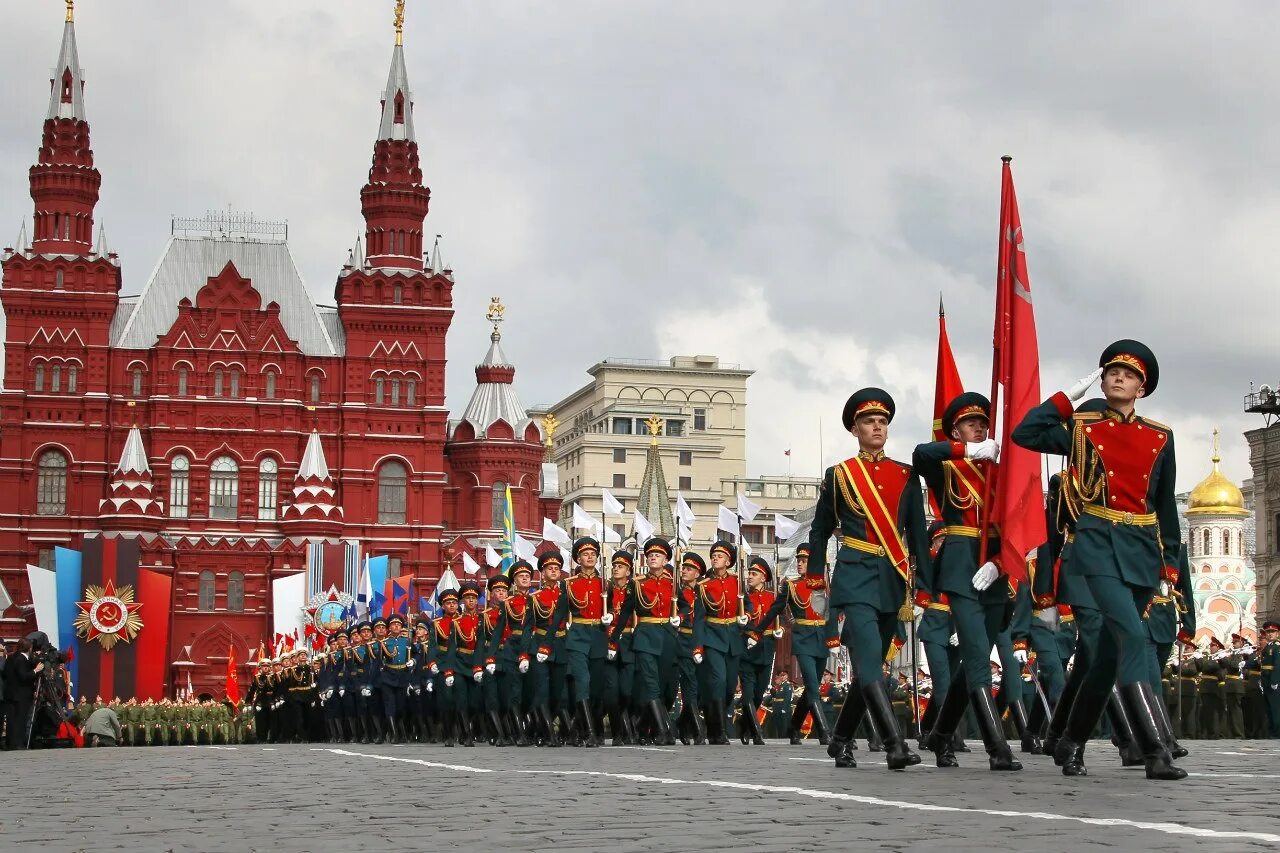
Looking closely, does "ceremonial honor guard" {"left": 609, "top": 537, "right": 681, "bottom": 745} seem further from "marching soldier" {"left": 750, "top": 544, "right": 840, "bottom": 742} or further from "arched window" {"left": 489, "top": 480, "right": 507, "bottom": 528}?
"arched window" {"left": 489, "top": 480, "right": 507, "bottom": 528}

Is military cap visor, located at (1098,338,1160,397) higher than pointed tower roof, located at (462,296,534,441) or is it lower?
lower

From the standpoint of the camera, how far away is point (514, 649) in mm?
19875

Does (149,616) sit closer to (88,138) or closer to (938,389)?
(88,138)

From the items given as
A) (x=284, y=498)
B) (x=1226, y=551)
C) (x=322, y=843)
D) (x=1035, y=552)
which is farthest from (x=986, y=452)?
(x=1226, y=551)

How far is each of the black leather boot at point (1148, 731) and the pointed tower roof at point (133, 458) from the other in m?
61.1

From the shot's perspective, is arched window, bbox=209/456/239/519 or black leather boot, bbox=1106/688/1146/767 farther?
arched window, bbox=209/456/239/519

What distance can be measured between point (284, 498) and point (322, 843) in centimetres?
6388

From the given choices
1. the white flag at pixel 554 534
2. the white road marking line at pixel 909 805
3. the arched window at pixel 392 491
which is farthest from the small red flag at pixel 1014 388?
the arched window at pixel 392 491

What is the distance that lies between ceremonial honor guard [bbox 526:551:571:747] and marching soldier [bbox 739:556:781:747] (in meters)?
1.76

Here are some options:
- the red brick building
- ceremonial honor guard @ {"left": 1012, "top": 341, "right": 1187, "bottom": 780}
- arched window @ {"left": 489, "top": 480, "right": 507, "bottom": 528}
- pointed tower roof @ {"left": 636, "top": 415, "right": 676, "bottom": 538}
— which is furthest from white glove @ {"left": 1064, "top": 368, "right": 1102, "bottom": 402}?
pointed tower roof @ {"left": 636, "top": 415, "right": 676, "bottom": 538}

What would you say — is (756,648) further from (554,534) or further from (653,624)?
(554,534)

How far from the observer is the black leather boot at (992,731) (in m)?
10.3

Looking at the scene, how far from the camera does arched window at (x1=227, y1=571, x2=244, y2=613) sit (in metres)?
67.8

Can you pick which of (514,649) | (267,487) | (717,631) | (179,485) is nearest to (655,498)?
(267,487)
